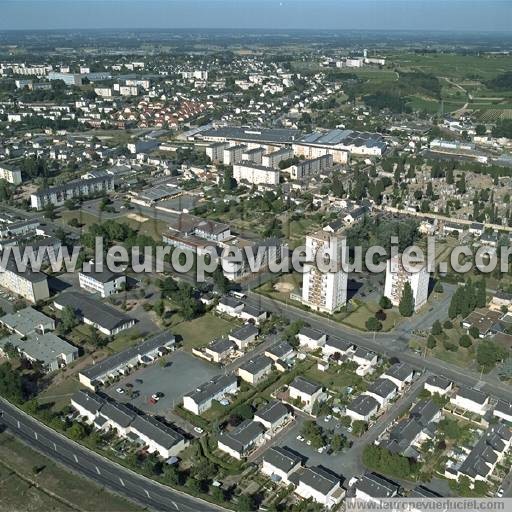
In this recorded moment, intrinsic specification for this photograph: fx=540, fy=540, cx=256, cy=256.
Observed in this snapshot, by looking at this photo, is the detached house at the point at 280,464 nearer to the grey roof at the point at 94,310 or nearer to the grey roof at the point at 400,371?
the grey roof at the point at 400,371

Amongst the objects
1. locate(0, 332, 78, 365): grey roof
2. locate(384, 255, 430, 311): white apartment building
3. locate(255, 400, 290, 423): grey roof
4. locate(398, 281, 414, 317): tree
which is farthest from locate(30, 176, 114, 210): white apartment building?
locate(255, 400, 290, 423): grey roof

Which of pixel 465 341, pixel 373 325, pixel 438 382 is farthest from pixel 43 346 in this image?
pixel 465 341

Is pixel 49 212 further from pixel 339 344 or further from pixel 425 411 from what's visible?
pixel 425 411

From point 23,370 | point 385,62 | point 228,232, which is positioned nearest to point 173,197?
point 228,232

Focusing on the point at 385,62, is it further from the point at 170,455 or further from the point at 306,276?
the point at 170,455

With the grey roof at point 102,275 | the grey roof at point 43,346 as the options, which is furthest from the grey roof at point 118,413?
the grey roof at point 102,275

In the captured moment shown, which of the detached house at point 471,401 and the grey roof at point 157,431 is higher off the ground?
the grey roof at point 157,431
